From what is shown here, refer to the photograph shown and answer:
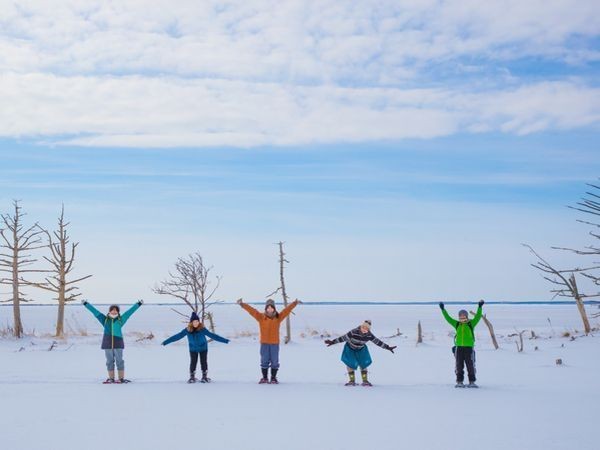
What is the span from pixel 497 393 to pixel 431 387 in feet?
Result: 5.18

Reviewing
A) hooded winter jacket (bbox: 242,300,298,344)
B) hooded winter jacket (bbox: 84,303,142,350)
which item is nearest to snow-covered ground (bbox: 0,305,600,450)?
hooded winter jacket (bbox: 84,303,142,350)

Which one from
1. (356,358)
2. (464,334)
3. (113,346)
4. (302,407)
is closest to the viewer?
(302,407)

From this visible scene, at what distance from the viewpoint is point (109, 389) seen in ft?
46.1

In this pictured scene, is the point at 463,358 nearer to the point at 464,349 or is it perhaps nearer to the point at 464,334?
the point at 464,349

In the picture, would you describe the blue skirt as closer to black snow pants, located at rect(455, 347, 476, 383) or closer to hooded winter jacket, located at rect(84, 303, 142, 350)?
black snow pants, located at rect(455, 347, 476, 383)

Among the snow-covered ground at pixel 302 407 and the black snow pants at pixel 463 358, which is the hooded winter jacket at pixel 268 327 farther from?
the black snow pants at pixel 463 358

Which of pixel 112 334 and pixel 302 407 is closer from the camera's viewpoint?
pixel 302 407

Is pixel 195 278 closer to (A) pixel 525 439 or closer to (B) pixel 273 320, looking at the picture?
(B) pixel 273 320

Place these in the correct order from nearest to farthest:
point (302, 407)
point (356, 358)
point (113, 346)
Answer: point (302, 407), point (356, 358), point (113, 346)

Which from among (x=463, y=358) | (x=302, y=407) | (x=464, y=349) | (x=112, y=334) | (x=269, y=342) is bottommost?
(x=302, y=407)

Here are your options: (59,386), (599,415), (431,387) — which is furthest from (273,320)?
(599,415)

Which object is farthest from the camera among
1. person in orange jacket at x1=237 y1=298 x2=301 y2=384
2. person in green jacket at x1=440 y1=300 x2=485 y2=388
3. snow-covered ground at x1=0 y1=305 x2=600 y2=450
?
person in orange jacket at x1=237 y1=298 x2=301 y2=384

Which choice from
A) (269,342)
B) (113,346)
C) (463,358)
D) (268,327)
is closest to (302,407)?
(269,342)

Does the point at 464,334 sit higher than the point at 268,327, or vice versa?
the point at 268,327
